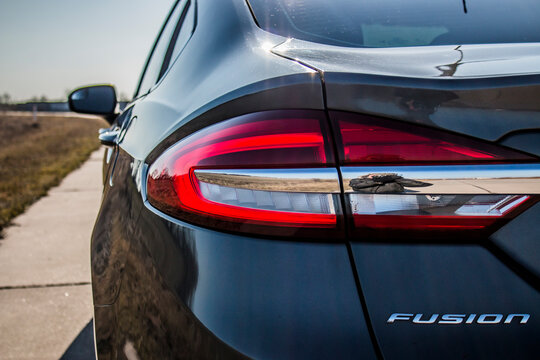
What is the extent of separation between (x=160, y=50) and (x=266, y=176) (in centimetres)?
203

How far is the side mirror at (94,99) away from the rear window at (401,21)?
168 cm

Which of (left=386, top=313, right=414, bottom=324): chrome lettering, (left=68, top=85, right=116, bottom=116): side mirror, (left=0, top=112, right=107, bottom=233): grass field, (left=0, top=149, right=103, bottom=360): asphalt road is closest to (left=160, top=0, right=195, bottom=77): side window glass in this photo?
(left=68, top=85, right=116, bottom=116): side mirror

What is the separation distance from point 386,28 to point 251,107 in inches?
30.7

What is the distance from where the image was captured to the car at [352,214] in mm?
887

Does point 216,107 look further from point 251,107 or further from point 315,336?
point 315,336

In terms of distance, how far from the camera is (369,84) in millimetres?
946

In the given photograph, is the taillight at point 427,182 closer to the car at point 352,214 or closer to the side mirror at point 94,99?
the car at point 352,214

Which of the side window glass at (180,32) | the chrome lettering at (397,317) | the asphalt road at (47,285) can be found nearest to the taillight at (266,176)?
the chrome lettering at (397,317)

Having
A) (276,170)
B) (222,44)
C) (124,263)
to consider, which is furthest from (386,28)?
(124,263)

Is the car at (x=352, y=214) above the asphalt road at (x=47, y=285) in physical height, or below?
above

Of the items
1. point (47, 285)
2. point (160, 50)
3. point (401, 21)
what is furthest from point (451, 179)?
point (47, 285)

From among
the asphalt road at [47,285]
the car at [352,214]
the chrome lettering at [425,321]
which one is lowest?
the asphalt road at [47,285]

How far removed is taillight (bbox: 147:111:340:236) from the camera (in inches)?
38.2

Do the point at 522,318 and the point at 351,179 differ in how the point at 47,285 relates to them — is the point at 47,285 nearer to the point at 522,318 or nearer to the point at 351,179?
the point at 351,179
